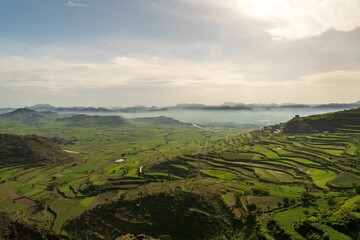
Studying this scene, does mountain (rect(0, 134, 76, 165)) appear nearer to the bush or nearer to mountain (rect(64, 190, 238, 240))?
mountain (rect(64, 190, 238, 240))

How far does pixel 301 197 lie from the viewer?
58.4 m

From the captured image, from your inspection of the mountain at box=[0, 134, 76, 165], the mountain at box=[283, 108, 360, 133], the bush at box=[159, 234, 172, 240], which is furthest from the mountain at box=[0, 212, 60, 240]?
the mountain at box=[283, 108, 360, 133]

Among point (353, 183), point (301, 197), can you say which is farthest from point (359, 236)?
point (353, 183)

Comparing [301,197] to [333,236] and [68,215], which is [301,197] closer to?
[333,236]

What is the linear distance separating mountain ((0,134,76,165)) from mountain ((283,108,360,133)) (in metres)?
110

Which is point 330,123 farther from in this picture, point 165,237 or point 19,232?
point 19,232

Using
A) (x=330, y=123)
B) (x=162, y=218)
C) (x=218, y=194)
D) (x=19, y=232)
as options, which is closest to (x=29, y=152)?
(x=19, y=232)

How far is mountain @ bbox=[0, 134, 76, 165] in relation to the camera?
13350 centimetres

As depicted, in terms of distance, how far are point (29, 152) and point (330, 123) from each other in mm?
135293

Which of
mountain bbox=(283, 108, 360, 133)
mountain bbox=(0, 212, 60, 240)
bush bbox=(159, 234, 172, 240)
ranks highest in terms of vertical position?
mountain bbox=(283, 108, 360, 133)

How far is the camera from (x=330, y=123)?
14200 cm

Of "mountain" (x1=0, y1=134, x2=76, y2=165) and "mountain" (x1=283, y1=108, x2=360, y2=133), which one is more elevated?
"mountain" (x1=283, y1=108, x2=360, y2=133)

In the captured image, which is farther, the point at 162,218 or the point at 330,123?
the point at 330,123

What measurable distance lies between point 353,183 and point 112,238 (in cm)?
5064
